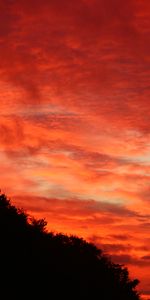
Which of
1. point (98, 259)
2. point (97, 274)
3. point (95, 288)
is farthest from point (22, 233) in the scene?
point (98, 259)

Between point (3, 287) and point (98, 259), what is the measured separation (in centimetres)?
4467

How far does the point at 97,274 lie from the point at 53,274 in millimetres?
27720

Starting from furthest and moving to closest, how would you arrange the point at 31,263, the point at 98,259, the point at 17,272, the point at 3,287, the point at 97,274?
the point at 98,259
the point at 97,274
the point at 31,263
the point at 17,272
the point at 3,287

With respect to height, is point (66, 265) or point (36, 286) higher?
point (66, 265)

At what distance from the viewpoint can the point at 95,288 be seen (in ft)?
191

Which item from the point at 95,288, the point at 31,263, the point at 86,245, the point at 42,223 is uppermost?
the point at 86,245

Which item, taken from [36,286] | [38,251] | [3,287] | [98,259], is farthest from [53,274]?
[98,259]

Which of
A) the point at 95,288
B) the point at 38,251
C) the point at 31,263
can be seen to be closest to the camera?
the point at 31,263

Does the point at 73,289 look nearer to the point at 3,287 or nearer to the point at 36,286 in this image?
the point at 36,286

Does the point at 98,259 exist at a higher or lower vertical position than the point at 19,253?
higher

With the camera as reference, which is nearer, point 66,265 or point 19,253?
point 19,253

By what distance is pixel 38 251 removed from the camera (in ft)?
140

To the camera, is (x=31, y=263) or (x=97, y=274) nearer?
(x=31, y=263)

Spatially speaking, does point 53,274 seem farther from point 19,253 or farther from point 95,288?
point 95,288
